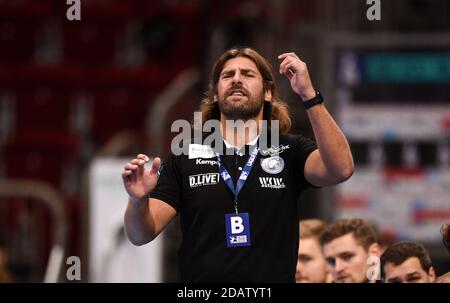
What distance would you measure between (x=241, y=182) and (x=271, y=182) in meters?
0.14

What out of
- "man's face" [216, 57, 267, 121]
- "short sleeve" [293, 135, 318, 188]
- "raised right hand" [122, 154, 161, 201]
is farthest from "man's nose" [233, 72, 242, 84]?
"raised right hand" [122, 154, 161, 201]

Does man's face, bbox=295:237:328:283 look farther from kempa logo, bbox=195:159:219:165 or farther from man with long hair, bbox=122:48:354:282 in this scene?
kempa logo, bbox=195:159:219:165

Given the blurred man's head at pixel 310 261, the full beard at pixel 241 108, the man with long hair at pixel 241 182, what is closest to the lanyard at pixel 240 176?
the man with long hair at pixel 241 182

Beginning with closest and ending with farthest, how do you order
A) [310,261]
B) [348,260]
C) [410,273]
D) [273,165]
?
[273,165] → [410,273] → [348,260] → [310,261]

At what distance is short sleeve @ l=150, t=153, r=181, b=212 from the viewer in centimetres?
519

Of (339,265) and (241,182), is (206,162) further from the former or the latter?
(339,265)

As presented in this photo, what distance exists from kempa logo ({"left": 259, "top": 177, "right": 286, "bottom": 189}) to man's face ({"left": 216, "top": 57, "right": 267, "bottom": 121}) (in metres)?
0.32

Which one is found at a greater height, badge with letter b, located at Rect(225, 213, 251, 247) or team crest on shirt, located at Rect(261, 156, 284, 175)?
team crest on shirt, located at Rect(261, 156, 284, 175)

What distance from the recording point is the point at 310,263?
21.4 feet

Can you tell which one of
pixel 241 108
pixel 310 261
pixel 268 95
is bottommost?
pixel 310 261

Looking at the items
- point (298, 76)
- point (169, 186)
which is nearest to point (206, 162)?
point (169, 186)

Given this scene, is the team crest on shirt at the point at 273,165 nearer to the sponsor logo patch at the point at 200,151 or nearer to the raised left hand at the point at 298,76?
the sponsor logo patch at the point at 200,151

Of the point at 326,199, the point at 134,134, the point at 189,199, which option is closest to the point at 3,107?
the point at 134,134

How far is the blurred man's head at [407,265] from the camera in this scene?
564 centimetres
